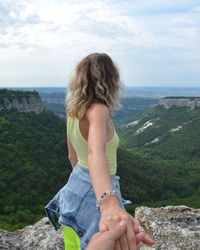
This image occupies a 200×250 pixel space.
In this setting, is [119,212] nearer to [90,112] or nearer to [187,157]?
[90,112]

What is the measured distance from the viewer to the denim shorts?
3346 millimetres

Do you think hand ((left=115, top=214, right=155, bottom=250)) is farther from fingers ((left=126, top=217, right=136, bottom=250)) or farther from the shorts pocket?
the shorts pocket

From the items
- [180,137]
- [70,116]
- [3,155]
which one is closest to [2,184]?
[3,155]

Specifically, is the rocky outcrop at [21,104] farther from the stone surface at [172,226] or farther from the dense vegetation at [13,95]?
the stone surface at [172,226]

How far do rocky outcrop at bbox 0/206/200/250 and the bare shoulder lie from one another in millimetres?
3019

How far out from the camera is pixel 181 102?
16862 cm

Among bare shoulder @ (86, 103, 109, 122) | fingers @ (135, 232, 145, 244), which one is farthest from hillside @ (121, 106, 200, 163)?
fingers @ (135, 232, 145, 244)

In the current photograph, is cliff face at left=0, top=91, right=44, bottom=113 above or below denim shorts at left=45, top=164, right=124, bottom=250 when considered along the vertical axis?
below

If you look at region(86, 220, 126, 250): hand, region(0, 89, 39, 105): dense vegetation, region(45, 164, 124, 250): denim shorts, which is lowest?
region(0, 89, 39, 105): dense vegetation

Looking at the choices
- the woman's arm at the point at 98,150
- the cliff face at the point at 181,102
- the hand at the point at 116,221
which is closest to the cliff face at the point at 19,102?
the woman's arm at the point at 98,150

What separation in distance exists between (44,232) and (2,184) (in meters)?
41.5

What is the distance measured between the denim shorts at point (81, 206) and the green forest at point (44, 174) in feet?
79.9

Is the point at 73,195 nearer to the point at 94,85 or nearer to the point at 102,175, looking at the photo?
the point at 94,85

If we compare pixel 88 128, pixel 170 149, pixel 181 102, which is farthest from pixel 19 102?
pixel 181 102
